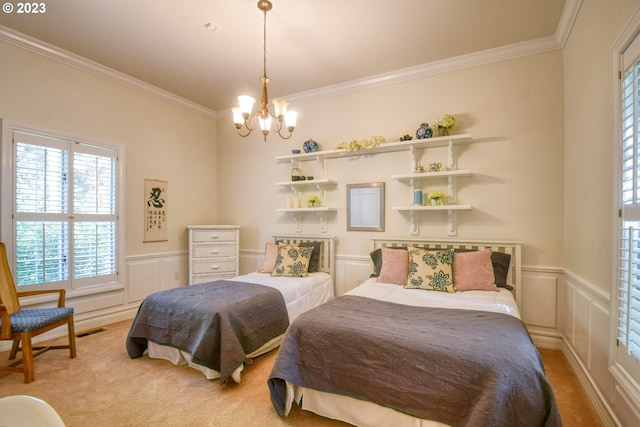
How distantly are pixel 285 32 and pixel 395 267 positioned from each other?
2635mm

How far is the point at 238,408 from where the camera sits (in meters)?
2.15

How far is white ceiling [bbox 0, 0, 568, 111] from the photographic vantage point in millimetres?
2645

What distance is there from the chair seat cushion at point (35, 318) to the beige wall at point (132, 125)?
126cm

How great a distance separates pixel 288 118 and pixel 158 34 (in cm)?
166

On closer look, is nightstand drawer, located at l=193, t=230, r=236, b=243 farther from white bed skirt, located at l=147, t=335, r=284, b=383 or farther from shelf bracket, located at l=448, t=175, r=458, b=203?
shelf bracket, located at l=448, t=175, r=458, b=203

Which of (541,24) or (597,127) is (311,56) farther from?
(597,127)

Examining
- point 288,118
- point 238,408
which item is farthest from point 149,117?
point 238,408

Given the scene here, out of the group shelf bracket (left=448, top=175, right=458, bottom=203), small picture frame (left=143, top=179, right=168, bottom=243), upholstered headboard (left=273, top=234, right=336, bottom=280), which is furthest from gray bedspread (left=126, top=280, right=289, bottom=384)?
shelf bracket (left=448, top=175, right=458, bottom=203)

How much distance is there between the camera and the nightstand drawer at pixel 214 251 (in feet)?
14.6

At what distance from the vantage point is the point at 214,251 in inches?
179

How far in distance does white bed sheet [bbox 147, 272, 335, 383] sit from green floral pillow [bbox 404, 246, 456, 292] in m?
1.12

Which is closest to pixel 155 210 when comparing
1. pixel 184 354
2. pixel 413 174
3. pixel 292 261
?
pixel 292 261

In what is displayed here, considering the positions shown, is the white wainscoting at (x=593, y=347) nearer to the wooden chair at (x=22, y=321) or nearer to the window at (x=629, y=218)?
the window at (x=629, y=218)

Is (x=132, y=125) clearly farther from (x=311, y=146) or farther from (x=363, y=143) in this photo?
(x=363, y=143)
